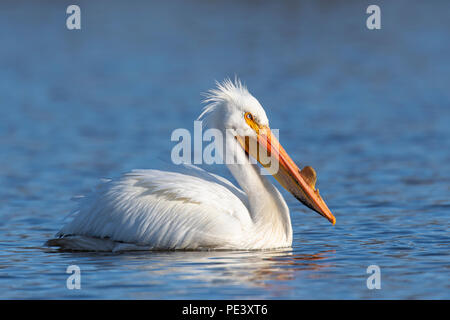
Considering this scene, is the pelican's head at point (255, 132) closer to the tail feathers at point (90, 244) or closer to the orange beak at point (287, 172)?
Result: the orange beak at point (287, 172)

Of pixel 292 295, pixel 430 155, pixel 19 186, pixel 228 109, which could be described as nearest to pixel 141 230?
pixel 228 109

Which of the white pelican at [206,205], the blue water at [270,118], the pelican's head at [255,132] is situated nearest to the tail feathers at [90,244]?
the white pelican at [206,205]

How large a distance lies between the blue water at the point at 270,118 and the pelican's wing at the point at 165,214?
0.22 metres

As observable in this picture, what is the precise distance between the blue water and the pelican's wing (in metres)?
0.22

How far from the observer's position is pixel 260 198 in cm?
807

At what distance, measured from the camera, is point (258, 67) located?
22203mm

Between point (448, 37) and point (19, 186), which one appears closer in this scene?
point (19, 186)

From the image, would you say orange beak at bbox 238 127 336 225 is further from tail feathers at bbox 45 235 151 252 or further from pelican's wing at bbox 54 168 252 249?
tail feathers at bbox 45 235 151 252

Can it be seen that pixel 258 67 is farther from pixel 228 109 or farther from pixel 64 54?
pixel 228 109

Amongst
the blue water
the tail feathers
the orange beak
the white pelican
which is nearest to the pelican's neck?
the white pelican

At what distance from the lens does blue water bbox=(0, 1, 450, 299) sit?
23.4 feet

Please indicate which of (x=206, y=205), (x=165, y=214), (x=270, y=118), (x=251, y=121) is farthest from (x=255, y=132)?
(x=270, y=118)

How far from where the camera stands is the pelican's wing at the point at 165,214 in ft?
25.6
